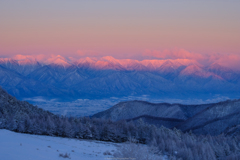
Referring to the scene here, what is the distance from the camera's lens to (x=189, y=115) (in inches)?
5133

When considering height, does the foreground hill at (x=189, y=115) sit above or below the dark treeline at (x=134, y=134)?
above

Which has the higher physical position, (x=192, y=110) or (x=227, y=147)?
(x=192, y=110)

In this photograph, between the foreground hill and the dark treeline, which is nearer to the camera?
the dark treeline

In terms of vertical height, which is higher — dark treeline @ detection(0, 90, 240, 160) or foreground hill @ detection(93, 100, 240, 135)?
foreground hill @ detection(93, 100, 240, 135)

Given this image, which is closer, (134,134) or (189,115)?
(134,134)

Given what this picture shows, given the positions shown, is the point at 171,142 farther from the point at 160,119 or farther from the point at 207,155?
the point at 160,119

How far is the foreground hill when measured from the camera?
89625 millimetres

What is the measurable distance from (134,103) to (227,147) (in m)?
105

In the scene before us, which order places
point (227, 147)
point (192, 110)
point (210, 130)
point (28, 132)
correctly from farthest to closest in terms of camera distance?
point (192, 110) < point (210, 130) < point (28, 132) < point (227, 147)

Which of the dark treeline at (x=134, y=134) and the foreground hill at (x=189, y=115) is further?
the foreground hill at (x=189, y=115)

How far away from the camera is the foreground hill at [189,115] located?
3529 inches

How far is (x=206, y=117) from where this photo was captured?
4205 inches

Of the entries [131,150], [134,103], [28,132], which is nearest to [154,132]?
[28,132]

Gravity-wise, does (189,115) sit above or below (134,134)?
above
